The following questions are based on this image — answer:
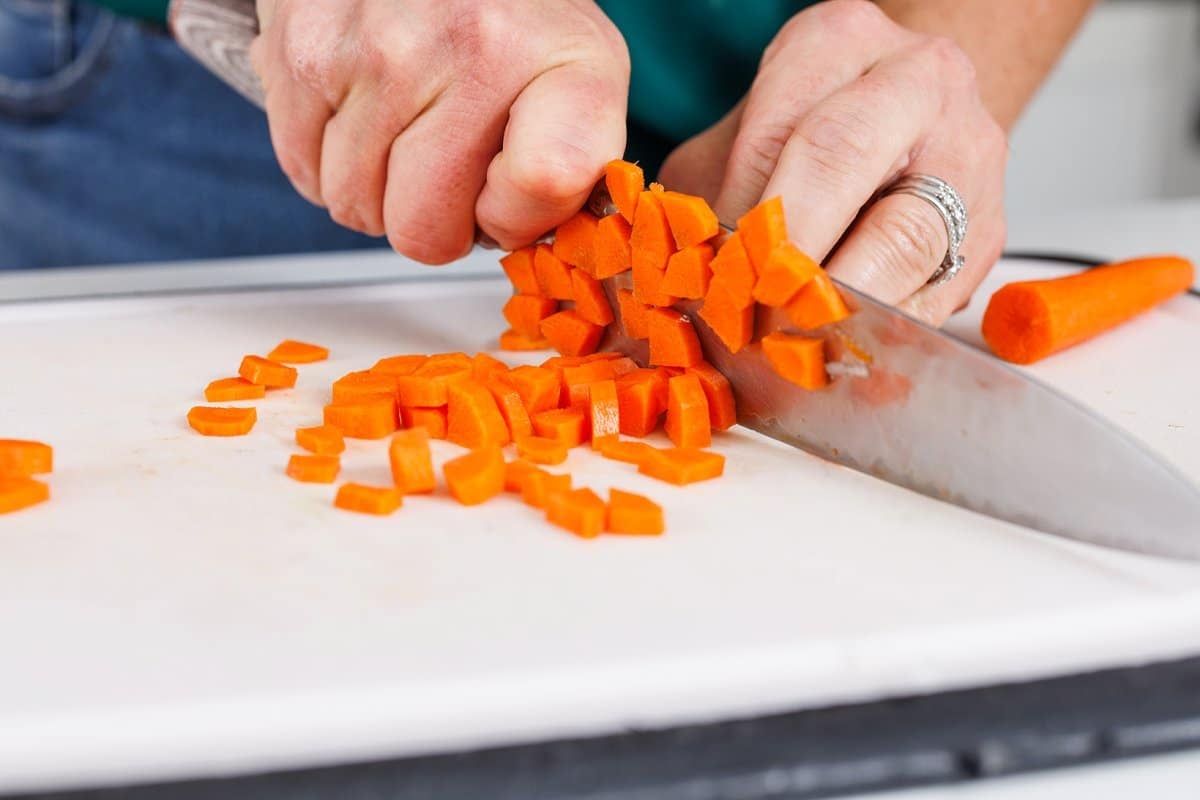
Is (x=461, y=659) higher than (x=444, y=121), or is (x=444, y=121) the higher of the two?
(x=444, y=121)

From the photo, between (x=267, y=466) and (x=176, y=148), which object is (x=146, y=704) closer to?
(x=267, y=466)

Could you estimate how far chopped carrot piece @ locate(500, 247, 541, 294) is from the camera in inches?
60.3

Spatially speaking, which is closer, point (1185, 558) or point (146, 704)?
point (146, 704)

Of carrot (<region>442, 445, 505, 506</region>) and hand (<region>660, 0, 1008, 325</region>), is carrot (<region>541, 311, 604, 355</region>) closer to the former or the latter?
hand (<region>660, 0, 1008, 325</region>)

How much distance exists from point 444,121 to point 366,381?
1.10 ft

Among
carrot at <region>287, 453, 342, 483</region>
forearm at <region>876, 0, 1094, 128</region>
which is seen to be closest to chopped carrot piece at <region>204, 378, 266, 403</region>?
carrot at <region>287, 453, 342, 483</region>

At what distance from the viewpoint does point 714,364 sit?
1.33 meters

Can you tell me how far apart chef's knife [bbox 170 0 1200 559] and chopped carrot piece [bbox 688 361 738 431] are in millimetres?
11

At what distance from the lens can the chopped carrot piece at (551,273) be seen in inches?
58.2

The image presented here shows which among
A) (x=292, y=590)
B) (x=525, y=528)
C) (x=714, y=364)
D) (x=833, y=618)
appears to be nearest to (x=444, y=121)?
(x=714, y=364)

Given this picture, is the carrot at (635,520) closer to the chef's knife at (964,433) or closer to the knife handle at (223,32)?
the chef's knife at (964,433)

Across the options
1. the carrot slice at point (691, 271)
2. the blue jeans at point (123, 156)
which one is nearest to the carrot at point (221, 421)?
the carrot slice at point (691, 271)

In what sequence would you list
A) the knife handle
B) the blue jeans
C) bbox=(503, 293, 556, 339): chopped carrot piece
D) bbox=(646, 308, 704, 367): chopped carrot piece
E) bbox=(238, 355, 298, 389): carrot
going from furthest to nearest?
the blue jeans < the knife handle < bbox=(503, 293, 556, 339): chopped carrot piece < bbox=(238, 355, 298, 389): carrot < bbox=(646, 308, 704, 367): chopped carrot piece

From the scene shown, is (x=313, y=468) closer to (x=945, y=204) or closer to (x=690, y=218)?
(x=690, y=218)
